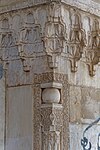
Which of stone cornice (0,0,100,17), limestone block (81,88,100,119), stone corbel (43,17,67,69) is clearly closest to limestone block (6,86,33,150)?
stone corbel (43,17,67,69)

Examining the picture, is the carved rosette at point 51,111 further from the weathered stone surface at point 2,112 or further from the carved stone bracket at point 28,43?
the weathered stone surface at point 2,112

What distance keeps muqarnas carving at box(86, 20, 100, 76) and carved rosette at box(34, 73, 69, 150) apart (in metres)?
0.29

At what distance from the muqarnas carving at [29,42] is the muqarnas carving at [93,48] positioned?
348 mm

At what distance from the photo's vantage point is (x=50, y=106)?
269cm

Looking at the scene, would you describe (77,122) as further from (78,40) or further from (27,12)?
(27,12)

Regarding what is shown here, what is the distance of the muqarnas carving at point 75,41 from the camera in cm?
282

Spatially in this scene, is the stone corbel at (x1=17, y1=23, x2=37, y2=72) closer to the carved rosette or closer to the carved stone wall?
the carved stone wall

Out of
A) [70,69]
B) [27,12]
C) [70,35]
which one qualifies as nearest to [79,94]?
[70,69]

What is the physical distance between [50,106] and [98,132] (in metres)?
0.50

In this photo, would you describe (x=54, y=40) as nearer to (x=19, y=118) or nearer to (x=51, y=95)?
(x=51, y=95)

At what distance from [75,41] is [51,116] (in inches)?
18.7

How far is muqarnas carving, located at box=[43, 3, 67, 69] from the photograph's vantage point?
8.87 feet

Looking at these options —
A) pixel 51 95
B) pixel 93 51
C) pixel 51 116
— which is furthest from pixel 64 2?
pixel 51 116

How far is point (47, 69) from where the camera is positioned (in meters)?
2.75
